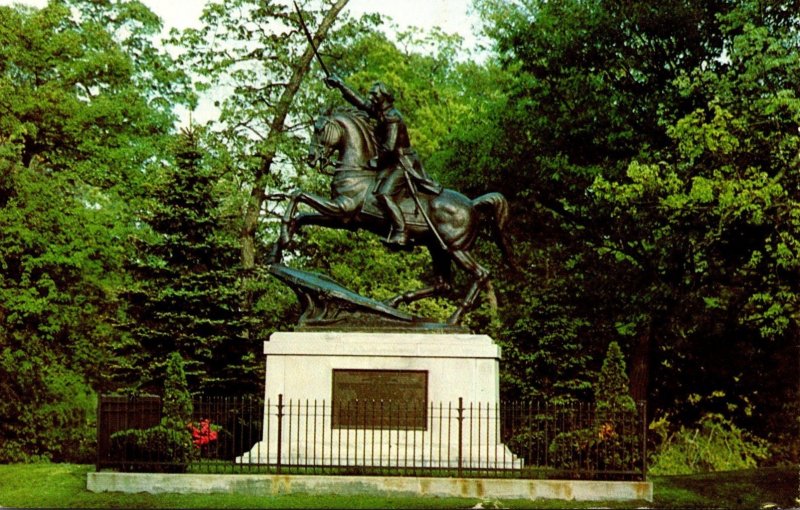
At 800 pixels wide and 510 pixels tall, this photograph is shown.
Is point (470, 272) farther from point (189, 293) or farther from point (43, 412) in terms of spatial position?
point (43, 412)

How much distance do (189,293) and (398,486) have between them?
12.3 m

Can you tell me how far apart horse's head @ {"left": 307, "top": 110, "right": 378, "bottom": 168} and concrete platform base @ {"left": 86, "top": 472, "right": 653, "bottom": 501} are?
17.0 ft

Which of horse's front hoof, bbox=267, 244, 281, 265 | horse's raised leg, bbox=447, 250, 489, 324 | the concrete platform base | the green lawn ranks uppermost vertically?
horse's front hoof, bbox=267, 244, 281, 265

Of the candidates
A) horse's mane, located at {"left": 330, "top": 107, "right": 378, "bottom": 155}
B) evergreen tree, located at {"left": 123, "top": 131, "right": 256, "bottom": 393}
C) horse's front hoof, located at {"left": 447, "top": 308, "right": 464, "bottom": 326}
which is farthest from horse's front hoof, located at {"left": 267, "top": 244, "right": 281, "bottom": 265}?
evergreen tree, located at {"left": 123, "top": 131, "right": 256, "bottom": 393}

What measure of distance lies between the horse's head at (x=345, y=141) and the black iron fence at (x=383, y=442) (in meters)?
3.76

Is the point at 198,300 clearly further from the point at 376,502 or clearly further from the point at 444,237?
the point at 376,502


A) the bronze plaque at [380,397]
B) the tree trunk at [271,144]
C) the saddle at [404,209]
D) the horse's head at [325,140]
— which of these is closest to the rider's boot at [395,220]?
the saddle at [404,209]

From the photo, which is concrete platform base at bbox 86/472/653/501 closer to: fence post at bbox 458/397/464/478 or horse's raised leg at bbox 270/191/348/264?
fence post at bbox 458/397/464/478

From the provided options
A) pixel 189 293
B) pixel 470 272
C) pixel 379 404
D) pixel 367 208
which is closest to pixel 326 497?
pixel 379 404

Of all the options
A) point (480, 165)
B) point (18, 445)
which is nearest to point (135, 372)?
point (18, 445)

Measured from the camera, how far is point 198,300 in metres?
27.4

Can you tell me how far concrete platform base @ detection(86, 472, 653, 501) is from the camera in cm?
1580

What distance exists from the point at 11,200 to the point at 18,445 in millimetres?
6251

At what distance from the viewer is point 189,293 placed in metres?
27.2
